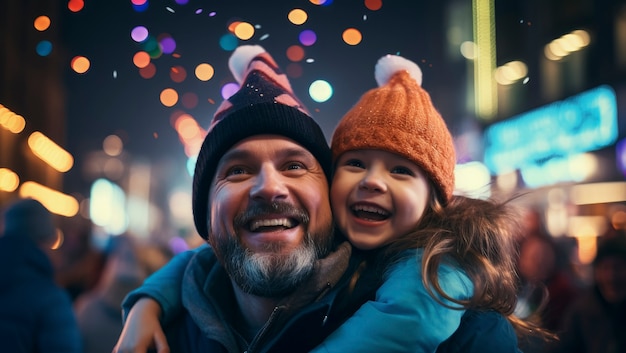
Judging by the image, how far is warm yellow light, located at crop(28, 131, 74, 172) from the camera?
24903mm

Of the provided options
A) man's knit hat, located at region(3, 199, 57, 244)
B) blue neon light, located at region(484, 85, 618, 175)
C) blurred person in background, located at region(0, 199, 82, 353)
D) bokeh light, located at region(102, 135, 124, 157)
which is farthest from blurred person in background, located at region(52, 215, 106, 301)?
blue neon light, located at region(484, 85, 618, 175)

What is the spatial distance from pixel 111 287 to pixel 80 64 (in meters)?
2.42

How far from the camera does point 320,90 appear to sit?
8.93ft

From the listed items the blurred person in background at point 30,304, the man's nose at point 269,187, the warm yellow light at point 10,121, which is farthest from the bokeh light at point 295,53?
the warm yellow light at point 10,121

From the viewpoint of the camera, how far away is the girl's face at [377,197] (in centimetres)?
244

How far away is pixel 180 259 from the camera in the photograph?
2959mm

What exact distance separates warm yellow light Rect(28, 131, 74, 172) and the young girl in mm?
24002

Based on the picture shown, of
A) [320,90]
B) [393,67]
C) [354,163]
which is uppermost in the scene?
[393,67]

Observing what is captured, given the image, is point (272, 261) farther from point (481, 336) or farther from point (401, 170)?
point (481, 336)

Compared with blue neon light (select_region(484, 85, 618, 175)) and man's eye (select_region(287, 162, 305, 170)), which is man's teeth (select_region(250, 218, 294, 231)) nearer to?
man's eye (select_region(287, 162, 305, 170))

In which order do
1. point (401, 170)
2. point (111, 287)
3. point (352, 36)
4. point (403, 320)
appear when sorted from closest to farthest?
1. point (403, 320)
2. point (401, 170)
3. point (352, 36)
4. point (111, 287)

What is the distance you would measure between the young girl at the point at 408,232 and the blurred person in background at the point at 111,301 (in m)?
1.87

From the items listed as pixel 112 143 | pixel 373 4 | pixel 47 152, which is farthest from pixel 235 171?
pixel 112 143

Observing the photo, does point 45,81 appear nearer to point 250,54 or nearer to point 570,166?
point 570,166
